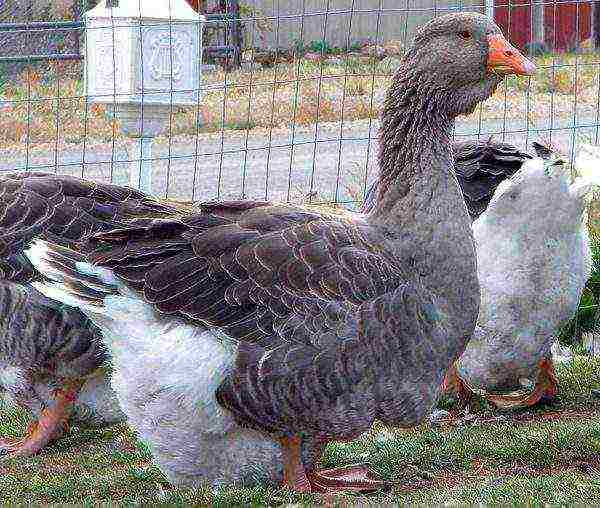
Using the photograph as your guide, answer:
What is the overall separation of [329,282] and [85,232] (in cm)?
158

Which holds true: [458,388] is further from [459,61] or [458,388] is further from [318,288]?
[459,61]

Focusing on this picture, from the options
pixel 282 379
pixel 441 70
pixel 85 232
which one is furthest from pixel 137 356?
pixel 441 70

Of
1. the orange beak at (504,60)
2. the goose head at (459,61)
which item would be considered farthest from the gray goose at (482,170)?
the orange beak at (504,60)

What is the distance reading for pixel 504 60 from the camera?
475 centimetres

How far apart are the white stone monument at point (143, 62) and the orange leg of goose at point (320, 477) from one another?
3.42m

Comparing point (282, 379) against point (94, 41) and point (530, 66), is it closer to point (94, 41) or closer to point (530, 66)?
point (530, 66)

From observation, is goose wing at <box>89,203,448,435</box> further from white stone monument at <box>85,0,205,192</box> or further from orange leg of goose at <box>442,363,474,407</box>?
white stone monument at <box>85,0,205,192</box>

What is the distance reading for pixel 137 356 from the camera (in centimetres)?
459

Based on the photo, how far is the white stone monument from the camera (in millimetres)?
7777

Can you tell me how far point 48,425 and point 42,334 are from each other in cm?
75

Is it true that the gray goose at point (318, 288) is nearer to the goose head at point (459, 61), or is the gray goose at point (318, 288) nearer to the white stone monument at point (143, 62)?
the goose head at point (459, 61)

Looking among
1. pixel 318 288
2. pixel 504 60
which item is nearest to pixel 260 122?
pixel 504 60

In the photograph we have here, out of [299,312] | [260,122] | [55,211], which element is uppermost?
[55,211]

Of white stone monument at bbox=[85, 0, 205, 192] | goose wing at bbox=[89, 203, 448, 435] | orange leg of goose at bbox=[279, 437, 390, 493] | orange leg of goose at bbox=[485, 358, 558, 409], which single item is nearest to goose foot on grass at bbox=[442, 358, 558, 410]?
orange leg of goose at bbox=[485, 358, 558, 409]
